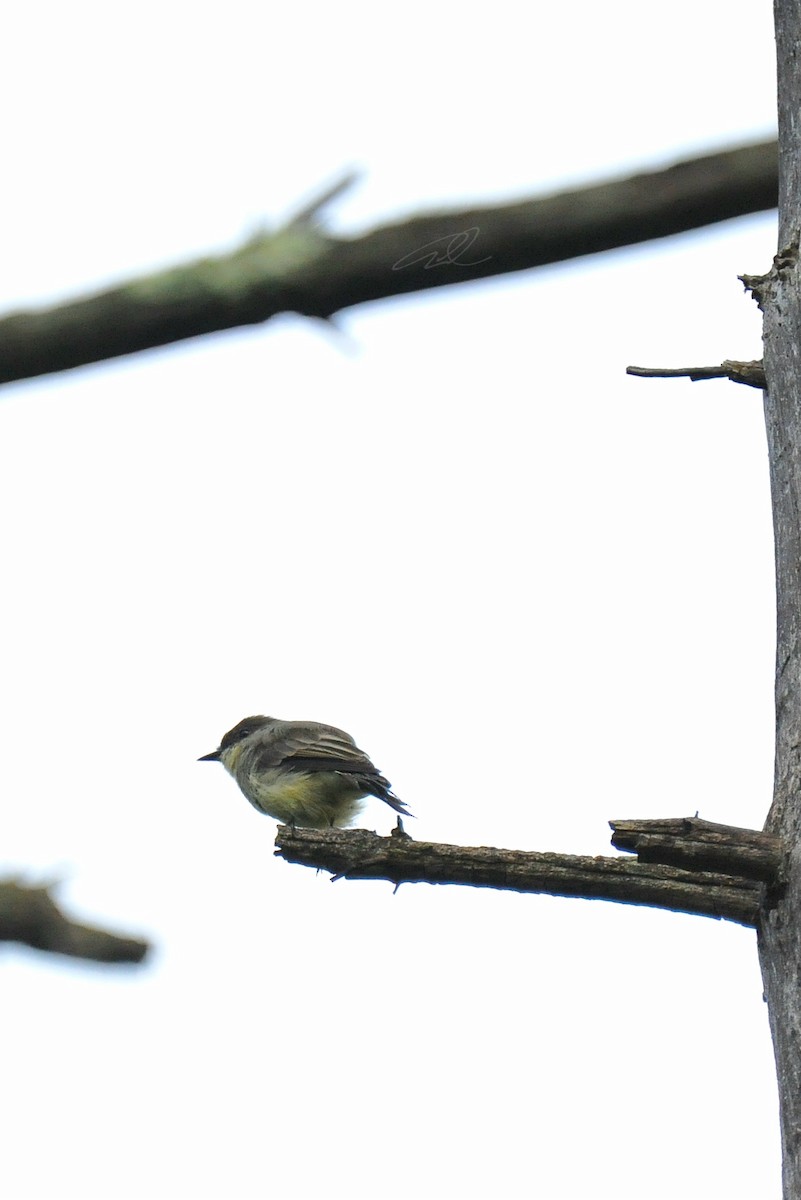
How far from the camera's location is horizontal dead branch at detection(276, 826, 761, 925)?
4.12 m

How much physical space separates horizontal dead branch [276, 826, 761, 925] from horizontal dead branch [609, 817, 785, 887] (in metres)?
0.10

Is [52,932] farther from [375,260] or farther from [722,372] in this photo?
[722,372]

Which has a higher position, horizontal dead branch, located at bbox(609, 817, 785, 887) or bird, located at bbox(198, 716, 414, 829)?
bird, located at bbox(198, 716, 414, 829)

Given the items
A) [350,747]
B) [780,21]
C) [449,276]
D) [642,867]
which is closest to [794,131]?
[780,21]

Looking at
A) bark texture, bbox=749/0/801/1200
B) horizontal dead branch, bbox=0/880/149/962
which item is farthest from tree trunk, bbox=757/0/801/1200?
horizontal dead branch, bbox=0/880/149/962

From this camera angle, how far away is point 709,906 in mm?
4227

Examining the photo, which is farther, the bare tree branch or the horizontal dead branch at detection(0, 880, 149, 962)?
the bare tree branch

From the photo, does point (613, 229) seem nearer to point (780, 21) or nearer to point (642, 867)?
point (642, 867)

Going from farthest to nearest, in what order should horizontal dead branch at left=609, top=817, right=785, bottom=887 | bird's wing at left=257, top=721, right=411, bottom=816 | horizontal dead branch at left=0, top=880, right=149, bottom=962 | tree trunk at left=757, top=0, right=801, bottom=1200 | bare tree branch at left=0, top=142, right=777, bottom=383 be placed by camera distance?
bird's wing at left=257, top=721, right=411, bottom=816
tree trunk at left=757, top=0, right=801, bottom=1200
horizontal dead branch at left=609, top=817, right=785, bottom=887
bare tree branch at left=0, top=142, right=777, bottom=383
horizontal dead branch at left=0, top=880, right=149, bottom=962

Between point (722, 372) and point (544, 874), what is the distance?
6.84ft

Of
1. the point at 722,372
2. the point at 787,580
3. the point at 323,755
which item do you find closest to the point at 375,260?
the point at 787,580

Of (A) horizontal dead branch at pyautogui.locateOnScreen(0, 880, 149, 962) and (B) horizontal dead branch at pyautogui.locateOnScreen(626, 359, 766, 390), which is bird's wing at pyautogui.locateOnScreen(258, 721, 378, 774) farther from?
(A) horizontal dead branch at pyautogui.locateOnScreen(0, 880, 149, 962)

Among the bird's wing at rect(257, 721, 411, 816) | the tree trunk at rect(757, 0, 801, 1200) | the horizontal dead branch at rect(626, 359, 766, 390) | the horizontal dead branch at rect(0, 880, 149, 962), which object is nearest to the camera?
the horizontal dead branch at rect(0, 880, 149, 962)

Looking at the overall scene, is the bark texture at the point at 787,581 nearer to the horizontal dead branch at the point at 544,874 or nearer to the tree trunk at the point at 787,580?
the tree trunk at the point at 787,580
